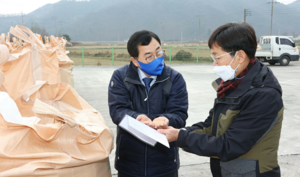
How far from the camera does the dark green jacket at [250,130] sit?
4.14ft

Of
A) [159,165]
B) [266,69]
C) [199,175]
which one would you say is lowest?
[199,175]

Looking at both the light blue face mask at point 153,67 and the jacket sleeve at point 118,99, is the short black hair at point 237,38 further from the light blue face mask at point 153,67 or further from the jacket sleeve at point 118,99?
the jacket sleeve at point 118,99

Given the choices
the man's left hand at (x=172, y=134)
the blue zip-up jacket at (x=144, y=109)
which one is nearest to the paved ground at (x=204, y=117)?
the blue zip-up jacket at (x=144, y=109)

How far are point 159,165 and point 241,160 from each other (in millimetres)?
601

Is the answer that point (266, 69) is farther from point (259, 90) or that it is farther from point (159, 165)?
point (159, 165)

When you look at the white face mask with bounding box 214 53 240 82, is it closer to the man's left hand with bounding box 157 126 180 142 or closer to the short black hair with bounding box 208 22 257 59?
the short black hair with bounding box 208 22 257 59

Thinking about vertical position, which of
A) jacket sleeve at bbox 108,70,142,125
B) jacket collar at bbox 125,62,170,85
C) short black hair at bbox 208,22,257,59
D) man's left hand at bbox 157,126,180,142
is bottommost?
man's left hand at bbox 157,126,180,142

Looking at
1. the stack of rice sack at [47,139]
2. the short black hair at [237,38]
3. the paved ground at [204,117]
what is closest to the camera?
the stack of rice sack at [47,139]

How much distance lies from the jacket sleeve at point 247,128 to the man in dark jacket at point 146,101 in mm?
438

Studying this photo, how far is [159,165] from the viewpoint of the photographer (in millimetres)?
1778

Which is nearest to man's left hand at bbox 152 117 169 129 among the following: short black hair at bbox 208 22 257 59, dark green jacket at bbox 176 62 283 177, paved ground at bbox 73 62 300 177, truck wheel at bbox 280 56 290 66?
dark green jacket at bbox 176 62 283 177

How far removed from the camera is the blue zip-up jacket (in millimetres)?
1767

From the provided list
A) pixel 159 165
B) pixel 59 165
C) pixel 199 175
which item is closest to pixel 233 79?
pixel 159 165

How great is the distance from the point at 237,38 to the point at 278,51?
53.0 feet
